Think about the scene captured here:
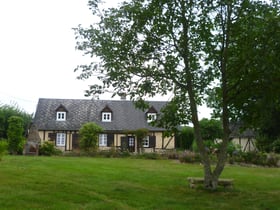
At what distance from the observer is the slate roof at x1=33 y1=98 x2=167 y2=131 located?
4051 cm

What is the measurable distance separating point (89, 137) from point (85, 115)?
262 inches

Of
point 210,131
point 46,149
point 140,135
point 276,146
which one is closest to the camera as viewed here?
point 46,149

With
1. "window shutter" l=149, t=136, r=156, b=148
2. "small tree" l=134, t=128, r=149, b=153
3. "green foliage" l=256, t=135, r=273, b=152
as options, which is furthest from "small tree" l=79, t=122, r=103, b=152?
"green foliage" l=256, t=135, r=273, b=152

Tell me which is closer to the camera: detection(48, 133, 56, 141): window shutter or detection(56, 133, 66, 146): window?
detection(48, 133, 56, 141): window shutter

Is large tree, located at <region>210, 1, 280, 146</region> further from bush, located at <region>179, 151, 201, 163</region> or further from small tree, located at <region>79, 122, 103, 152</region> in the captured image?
small tree, located at <region>79, 122, 103, 152</region>

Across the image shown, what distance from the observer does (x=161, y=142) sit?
41.2 meters

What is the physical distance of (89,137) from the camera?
3556cm

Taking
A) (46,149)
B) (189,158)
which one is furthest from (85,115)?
(189,158)

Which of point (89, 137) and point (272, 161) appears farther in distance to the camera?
point (89, 137)

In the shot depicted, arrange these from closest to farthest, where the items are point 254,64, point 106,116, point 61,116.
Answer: point 254,64, point 61,116, point 106,116

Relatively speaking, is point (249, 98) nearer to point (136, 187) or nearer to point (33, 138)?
point (136, 187)

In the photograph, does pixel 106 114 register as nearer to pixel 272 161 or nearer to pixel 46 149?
pixel 46 149

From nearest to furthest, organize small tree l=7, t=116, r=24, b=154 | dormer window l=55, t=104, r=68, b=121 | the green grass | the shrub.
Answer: the green grass → the shrub → small tree l=7, t=116, r=24, b=154 → dormer window l=55, t=104, r=68, b=121

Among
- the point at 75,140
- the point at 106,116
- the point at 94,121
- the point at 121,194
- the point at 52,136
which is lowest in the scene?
the point at 121,194
